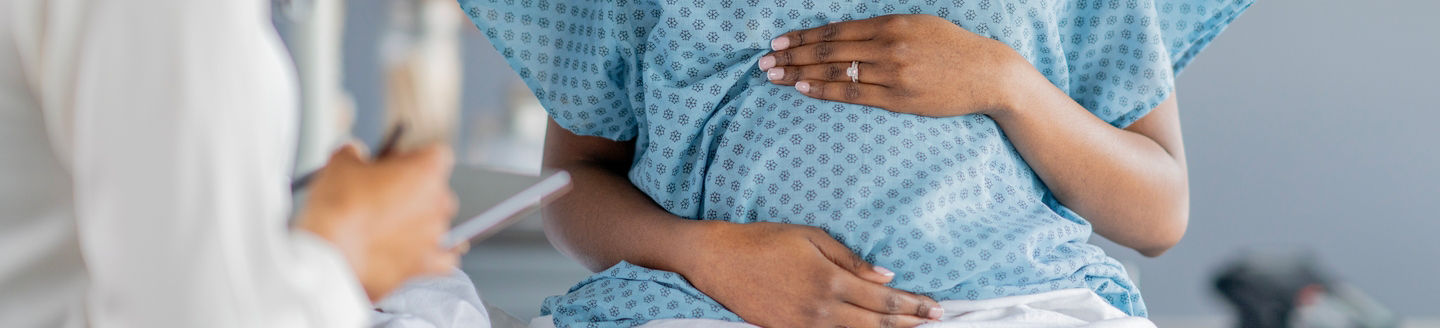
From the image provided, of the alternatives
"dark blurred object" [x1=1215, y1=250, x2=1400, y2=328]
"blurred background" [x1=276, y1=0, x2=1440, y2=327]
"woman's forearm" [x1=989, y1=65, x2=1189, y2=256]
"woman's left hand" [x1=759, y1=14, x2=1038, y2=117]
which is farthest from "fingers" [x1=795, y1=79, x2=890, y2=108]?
"blurred background" [x1=276, y1=0, x2=1440, y2=327]

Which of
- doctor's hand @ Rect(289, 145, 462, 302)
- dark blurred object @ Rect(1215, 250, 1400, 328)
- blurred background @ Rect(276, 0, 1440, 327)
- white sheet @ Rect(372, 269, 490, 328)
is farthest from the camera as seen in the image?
blurred background @ Rect(276, 0, 1440, 327)

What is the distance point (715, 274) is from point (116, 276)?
0.63 m

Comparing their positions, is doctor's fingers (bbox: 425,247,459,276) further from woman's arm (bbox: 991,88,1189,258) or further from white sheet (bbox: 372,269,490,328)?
woman's arm (bbox: 991,88,1189,258)

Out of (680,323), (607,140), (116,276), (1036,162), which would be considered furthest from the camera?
(607,140)

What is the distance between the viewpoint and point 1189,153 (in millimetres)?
3479

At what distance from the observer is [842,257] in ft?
3.52

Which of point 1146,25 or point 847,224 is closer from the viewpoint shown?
point 847,224

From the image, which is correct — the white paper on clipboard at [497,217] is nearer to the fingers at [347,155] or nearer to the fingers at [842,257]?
the fingers at [347,155]

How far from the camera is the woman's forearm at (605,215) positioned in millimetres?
1156

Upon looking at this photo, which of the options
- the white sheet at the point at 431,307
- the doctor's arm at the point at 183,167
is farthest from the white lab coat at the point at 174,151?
the white sheet at the point at 431,307

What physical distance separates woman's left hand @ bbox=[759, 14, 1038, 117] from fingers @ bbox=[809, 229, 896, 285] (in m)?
0.15

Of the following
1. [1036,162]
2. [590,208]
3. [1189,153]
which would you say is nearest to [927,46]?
[1036,162]

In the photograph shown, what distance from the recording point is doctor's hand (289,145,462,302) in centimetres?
63

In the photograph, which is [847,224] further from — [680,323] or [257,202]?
[257,202]
